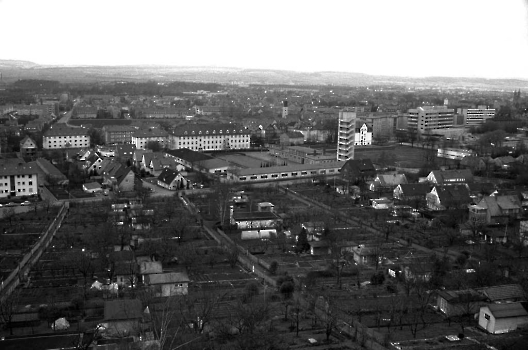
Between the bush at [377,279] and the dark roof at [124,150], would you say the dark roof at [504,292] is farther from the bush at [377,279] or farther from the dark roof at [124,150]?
the dark roof at [124,150]

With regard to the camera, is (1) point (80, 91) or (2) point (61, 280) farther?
(1) point (80, 91)

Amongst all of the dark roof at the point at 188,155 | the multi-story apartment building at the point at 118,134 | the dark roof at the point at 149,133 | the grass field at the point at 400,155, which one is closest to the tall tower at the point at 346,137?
the grass field at the point at 400,155

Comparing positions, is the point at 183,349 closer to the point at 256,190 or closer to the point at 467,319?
the point at 467,319

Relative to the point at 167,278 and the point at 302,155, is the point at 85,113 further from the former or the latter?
the point at 167,278

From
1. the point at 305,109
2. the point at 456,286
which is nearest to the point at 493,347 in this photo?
the point at 456,286

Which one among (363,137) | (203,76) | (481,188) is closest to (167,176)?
(481,188)

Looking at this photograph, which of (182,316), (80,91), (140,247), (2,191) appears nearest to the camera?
(182,316)

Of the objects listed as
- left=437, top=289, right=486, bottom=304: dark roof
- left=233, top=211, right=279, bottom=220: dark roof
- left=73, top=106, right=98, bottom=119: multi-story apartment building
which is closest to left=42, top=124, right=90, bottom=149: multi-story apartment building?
left=73, top=106, right=98, bottom=119: multi-story apartment building

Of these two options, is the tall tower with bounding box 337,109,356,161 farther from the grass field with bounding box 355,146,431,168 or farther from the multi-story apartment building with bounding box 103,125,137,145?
the multi-story apartment building with bounding box 103,125,137,145
